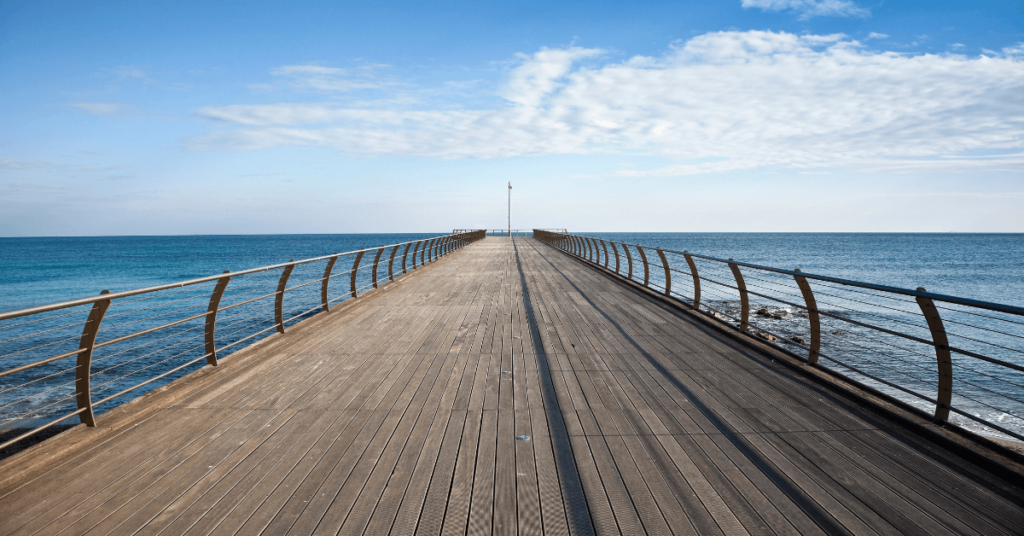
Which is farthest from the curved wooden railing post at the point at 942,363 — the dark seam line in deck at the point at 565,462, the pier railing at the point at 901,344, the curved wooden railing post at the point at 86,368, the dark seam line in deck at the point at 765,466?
the curved wooden railing post at the point at 86,368

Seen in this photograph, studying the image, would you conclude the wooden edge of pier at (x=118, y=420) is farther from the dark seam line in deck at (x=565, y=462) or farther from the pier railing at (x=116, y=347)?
the dark seam line in deck at (x=565, y=462)

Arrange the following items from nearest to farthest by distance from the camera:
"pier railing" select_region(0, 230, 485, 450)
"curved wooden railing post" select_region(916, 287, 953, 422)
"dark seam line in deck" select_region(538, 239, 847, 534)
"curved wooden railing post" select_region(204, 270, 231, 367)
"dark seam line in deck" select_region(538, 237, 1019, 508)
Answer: "dark seam line in deck" select_region(538, 239, 847, 534), "dark seam line in deck" select_region(538, 237, 1019, 508), "curved wooden railing post" select_region(916, 287, 953, 422), "pier railing" select_region(0, 230, 485, 450), "curved wooden railing post" select_region(204, 270, 231, 367)

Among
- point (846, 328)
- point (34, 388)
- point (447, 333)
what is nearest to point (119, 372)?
point (34, 388)

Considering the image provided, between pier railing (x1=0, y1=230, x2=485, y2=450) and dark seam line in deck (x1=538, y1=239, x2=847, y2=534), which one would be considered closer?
dark seam line in deck (x1=538, y1=239, x2=847, y2=534)

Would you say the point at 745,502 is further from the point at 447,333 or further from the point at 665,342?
the point at 447,333

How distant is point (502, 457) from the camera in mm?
3070

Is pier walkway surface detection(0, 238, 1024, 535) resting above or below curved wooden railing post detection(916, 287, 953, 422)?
below

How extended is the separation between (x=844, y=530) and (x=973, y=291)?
41.7 metres

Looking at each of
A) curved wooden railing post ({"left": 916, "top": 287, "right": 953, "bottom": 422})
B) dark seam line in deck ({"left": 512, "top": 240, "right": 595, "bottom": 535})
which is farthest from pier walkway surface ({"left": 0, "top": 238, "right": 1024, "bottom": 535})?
curved wooden railing post ({"left": 916, "top": 287, "right": 953, "bottom": 422})

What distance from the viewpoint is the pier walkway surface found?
2.46 metres

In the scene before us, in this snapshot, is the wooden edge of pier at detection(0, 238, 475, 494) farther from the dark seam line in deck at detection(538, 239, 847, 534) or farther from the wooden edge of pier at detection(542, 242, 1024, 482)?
the wooden edge of pier at detection(542, 242, 1024, 482)

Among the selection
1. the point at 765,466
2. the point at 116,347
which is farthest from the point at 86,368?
the point at 116,347

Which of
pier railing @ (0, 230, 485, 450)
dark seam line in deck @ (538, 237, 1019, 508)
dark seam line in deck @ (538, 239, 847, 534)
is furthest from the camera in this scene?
pier railing @ (0, 230, 485, 450)

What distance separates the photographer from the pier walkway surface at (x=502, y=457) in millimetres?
2457
